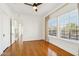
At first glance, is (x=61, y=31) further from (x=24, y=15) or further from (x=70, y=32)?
(x=24, y=15)

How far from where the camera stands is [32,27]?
8.48 m

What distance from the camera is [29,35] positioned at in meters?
8.38

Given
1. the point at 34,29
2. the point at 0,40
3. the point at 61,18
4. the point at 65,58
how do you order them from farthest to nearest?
1. the point at 34,29
2. the point at 61,18
3. the point at 0,40
4. the point at 65,58

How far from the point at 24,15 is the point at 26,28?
3.54 ft

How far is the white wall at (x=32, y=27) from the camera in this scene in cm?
814

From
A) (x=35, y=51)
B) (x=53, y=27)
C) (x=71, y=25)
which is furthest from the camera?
(x=53, y=27)

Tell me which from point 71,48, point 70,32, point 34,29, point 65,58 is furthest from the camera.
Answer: point 34,29

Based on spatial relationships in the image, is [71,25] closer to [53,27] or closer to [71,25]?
[71,25]

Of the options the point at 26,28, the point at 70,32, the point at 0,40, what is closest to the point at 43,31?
the point at 26,28

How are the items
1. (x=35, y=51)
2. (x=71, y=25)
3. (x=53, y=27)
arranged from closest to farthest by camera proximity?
(x=71, y=25)
(x=35, y=51)
(x=53, y=27)

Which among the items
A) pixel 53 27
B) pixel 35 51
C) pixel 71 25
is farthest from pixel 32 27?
pixel 71 25

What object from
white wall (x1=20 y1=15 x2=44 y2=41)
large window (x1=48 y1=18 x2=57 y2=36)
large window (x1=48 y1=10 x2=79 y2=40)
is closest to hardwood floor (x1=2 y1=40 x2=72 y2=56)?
large window (x1=48 y1=10 x2=79 y2=40)

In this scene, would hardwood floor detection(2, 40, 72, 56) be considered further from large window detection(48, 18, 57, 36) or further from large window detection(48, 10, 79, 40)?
large window detection(48, 18, 57, 36)

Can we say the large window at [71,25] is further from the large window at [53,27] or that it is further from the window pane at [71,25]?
the large window at [53,27]
